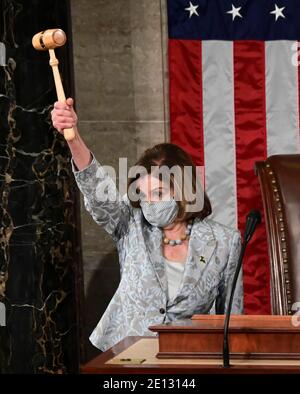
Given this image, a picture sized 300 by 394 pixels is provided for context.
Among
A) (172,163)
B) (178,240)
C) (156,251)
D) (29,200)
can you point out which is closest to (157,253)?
(156,251)

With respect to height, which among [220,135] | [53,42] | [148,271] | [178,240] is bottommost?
[148,271]

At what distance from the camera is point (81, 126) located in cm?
509

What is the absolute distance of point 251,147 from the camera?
4973 mm

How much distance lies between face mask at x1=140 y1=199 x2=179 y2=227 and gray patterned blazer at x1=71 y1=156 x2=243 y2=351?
0.05m

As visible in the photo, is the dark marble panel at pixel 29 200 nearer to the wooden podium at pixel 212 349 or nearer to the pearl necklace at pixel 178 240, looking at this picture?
the pearl necklace at pixel 178 240

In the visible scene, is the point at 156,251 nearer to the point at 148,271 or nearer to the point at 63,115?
the point at 148,271

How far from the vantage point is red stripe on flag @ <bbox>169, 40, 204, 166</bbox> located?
4938 mm

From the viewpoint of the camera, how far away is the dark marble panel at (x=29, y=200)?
4.36 meters

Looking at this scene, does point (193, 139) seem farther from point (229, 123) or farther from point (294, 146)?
point (294, 146)

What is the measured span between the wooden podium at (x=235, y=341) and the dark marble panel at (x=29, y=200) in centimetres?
203

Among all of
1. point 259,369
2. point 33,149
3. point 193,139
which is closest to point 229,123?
point 193,139

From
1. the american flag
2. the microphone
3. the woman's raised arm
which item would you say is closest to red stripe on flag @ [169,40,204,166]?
the american flag

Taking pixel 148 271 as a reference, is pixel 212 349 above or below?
below

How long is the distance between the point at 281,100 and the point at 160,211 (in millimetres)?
1832
